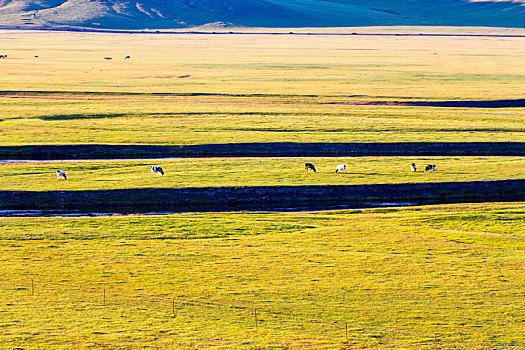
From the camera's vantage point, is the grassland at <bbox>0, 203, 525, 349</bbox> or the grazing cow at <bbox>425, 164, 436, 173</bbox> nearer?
the grassland at <bbox>0, 203, 525, 349</bbox>

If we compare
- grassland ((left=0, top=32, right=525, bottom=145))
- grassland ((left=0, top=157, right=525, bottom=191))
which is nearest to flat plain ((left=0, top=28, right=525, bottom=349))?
grassland ((left=0, top=157, right=525, bottom=191))

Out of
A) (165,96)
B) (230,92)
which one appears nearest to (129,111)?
(165,96)

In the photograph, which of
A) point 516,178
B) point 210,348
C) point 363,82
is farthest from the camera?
point 363,82

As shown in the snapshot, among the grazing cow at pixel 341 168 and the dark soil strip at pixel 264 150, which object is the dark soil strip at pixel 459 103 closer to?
the dark soil strip at pixel 264 150

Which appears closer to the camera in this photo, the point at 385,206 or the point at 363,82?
the point at 385,206

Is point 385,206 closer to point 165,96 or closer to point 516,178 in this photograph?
point 516,178

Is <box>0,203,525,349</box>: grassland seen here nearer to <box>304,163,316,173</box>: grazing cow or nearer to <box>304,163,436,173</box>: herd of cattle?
<box>304,163,436,173</box>: herd of cattle
